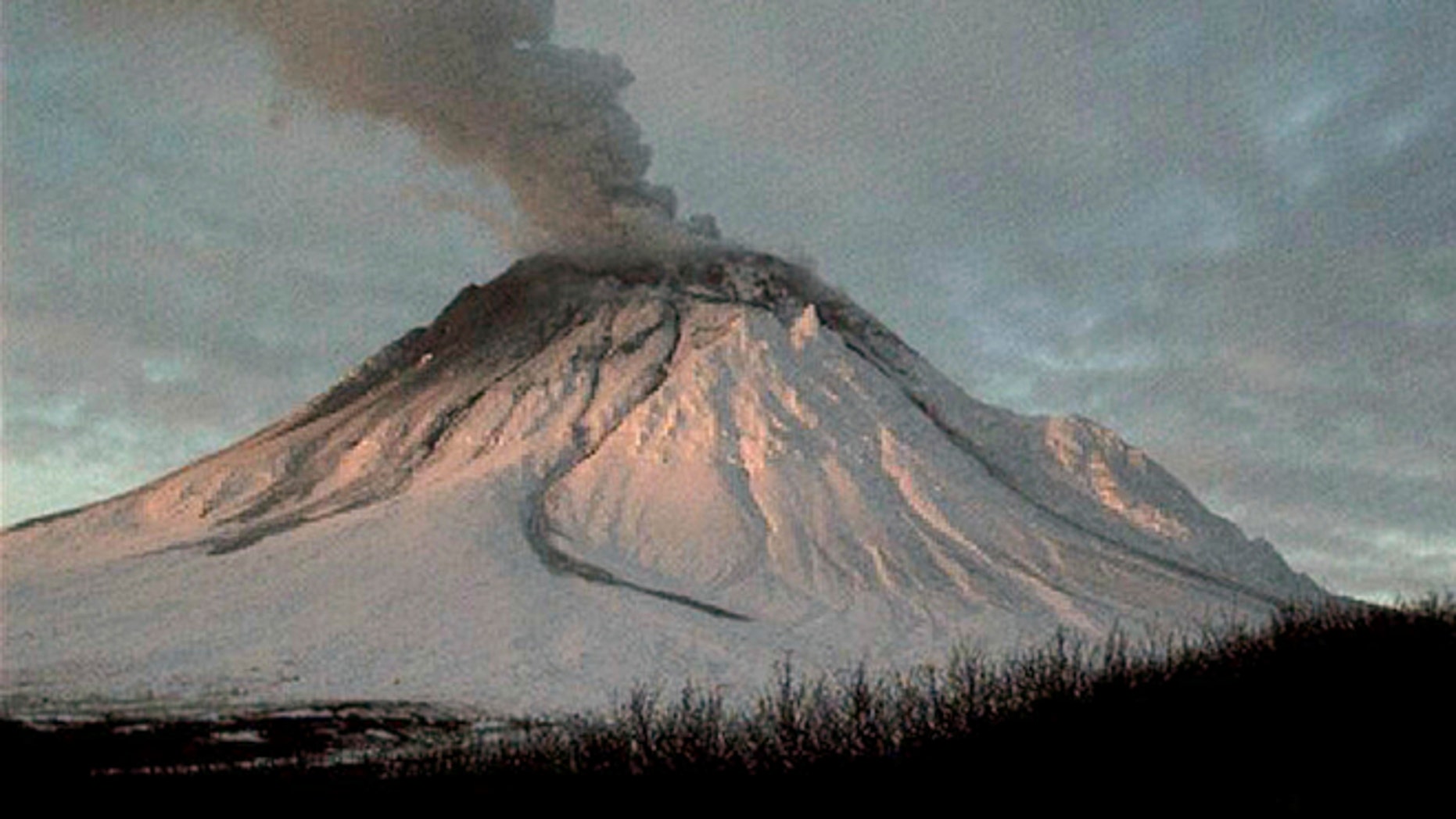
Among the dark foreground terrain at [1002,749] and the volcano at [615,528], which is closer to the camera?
the dark foreground terrain at [1002,749]

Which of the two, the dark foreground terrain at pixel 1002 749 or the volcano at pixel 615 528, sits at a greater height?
the volcano at pixel 615 528

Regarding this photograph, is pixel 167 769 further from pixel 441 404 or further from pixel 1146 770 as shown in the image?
pixel 441 404

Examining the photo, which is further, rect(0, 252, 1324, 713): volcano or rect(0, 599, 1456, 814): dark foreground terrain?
rect(0, 252, 1324, 713): volcano

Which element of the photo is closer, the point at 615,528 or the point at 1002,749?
the point at 1002,749

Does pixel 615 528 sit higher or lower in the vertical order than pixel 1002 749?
higher

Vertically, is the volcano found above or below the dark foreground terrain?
above
